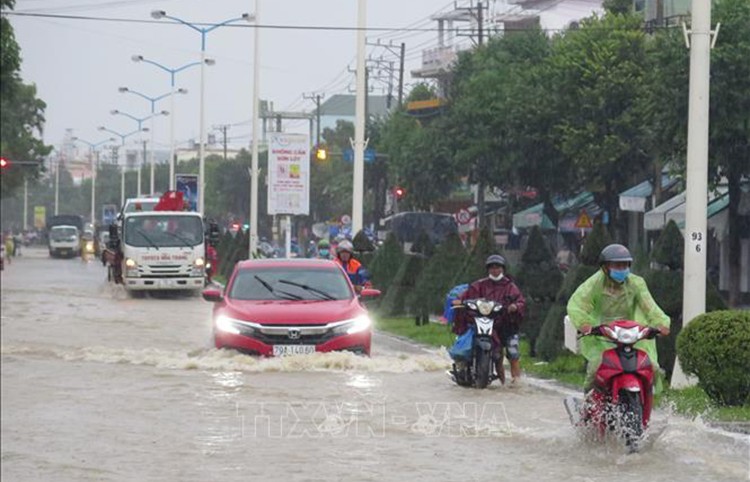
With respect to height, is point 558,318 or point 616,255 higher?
point 616,255

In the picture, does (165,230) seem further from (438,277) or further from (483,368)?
(483,368)

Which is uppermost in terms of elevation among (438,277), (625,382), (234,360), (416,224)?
(416,224)

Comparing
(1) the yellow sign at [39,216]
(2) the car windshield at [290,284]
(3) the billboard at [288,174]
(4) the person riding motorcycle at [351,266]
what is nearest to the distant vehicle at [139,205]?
(3) the billboard at [288,174]

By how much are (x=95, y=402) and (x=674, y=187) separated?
38.4 meters

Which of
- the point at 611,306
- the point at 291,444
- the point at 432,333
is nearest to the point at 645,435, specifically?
the point at 611,306

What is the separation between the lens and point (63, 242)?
99.4 meters

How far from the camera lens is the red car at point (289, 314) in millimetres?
20594

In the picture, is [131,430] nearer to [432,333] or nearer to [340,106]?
[432,333]

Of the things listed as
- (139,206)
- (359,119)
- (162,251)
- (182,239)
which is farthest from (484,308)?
(139,206)

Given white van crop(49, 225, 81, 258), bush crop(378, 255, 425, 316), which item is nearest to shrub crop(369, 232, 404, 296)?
bush crop(378, 255, 425, 316)

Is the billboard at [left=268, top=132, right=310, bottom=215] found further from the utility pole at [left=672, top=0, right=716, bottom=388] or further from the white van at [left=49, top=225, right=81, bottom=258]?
the white van at [left=49, top=225, right=81, bottom=258]

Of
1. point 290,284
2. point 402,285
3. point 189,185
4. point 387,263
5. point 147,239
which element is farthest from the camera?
point 189,185

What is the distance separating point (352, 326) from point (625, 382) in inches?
327

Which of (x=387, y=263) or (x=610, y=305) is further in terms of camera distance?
(x=387, y=263)
